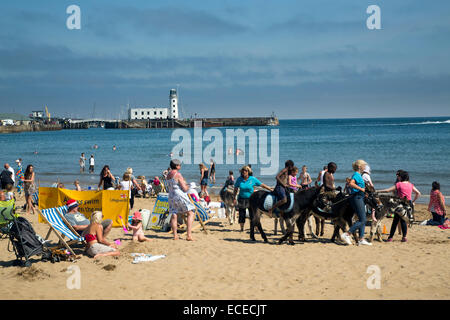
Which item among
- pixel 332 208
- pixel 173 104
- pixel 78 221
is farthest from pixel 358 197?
pixel 173 104

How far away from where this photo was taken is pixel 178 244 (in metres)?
8.73

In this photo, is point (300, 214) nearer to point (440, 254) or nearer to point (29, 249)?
point (440, 254)

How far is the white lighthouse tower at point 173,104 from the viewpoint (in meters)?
148

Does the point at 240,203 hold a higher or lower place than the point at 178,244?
higher

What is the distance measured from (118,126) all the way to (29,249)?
149 meters

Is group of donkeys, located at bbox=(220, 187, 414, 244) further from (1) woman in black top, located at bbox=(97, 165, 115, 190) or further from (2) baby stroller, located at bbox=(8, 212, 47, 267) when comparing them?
(1) woman in black top, located at bbox=(97, 165, 115, 190)

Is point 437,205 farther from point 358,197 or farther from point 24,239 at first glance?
point 24,239

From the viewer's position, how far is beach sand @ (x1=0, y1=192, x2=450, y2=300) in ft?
19.6

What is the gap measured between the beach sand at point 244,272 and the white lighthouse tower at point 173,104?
14186 centimetres

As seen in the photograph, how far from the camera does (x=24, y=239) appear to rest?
23.3ft

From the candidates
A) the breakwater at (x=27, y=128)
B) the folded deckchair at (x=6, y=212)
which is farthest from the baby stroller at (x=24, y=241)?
the breakwater at (x=27, y=128)

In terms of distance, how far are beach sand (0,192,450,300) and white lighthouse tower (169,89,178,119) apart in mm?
141855

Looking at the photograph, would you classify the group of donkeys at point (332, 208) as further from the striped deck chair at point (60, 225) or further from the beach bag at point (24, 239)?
the beach bag at point (24, 239)
